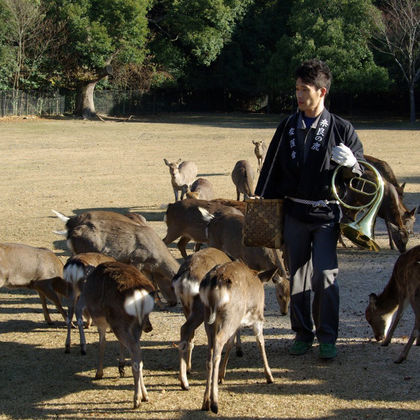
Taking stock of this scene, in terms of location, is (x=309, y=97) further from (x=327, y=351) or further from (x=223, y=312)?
(x=327, y=351)

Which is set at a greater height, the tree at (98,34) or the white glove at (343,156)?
the tree at (98,34)

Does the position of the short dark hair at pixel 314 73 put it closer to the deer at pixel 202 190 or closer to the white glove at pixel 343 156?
the white glove at pixel 343 156

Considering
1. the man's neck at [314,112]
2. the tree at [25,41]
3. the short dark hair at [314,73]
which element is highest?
the tree at [25,41]

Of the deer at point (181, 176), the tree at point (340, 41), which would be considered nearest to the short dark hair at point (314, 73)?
the deer at point (181, 176)

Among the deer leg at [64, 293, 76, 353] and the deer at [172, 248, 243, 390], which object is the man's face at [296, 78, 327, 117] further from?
the deer leg at [64, 293, 76, 353]

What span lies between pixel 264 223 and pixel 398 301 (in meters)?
1.43

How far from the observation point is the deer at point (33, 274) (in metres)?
6.80

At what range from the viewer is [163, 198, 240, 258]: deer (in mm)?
8828

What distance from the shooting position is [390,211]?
9938 millimetres

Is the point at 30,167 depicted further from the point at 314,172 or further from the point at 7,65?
the point at 7,65

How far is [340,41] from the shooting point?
3819 cm

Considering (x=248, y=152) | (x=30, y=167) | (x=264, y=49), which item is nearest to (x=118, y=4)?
(x=264, y=49)

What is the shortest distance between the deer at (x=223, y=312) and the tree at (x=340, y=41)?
34278 millimetres

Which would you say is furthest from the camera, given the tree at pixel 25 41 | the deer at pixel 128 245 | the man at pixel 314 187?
the tree at pixel 25 41
